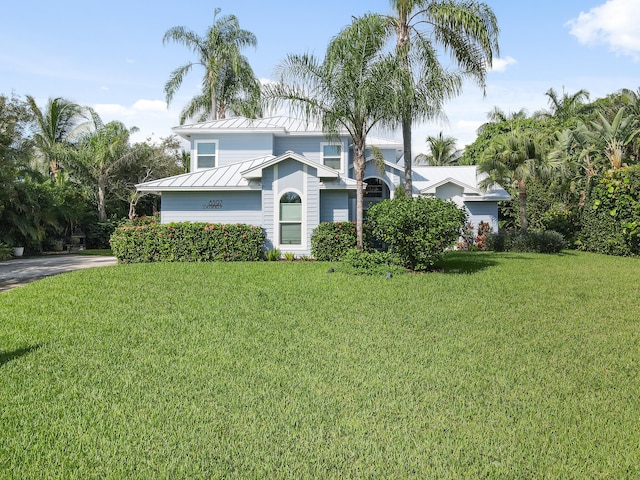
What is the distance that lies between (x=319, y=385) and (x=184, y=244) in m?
12.4

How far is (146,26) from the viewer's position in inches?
516

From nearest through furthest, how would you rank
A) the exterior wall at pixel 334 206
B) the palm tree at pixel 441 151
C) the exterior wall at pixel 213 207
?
the exterior wall at pixel 334 206, the exterior wall at pixel 213 207, the palm tree at pixel 441 151

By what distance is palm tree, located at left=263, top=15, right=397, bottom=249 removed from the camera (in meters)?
13.5

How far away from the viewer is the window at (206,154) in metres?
21.2

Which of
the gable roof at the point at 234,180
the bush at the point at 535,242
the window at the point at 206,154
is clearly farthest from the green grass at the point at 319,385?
the window at the point at 206,154

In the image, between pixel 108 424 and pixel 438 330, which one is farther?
pixel 438 330

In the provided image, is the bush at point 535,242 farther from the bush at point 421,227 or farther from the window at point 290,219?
the window at point 290,219

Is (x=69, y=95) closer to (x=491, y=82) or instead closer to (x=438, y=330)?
(x=491, y=82)

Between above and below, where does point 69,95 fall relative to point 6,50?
above

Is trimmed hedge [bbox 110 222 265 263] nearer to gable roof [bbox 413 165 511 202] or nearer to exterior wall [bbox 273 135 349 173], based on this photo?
exterior wall [bbox 273 135 349 173]

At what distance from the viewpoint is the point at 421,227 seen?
1237 cm

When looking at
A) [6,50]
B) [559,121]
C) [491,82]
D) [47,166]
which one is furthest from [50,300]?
[559,121]

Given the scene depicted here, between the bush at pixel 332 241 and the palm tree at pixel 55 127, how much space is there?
19.3 m

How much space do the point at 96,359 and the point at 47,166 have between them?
28937 millimetres
